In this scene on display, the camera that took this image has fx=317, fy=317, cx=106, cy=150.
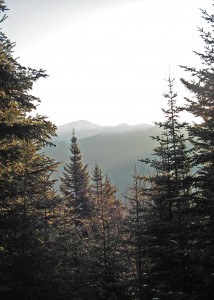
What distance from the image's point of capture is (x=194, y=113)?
16859 mm

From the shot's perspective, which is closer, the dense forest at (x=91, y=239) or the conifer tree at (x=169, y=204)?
the dense forest at (x=91, y=239)

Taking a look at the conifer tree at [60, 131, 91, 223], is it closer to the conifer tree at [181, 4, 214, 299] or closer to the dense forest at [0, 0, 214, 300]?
the dense forest at [0, 0, 214, 300]

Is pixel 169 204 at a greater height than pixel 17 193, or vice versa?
pixel 17 193

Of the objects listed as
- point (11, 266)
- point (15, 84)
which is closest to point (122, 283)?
point (11, 266)

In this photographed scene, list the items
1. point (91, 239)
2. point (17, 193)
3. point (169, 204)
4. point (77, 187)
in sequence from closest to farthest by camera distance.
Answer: point (17, 193) < point (169, 204) < point (91, 239) < point (77, 187)

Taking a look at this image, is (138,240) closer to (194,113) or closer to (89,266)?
(89,266)

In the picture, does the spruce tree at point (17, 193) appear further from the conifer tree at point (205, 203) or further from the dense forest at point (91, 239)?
the conifer tree at point (205, 203)

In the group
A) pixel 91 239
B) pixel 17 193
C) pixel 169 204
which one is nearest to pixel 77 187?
pixel 91 239

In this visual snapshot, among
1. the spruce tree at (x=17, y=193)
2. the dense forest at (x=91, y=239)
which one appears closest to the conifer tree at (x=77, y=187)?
the dense forest at (x=91, y=239)

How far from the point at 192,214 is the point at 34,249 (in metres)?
6.80

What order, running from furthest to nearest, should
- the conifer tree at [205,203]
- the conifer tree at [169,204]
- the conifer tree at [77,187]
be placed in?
the conifer tree at [77,187]
the conifer tree at [169,204]
the conifer tree at [205,203]

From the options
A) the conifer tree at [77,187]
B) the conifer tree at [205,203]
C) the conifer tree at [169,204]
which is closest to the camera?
the conifer tree at [205,203]

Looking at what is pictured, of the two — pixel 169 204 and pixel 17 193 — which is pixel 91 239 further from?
pixel 17 193

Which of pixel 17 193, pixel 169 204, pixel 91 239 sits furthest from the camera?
pixel 91 239
